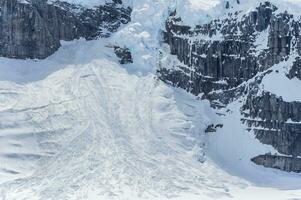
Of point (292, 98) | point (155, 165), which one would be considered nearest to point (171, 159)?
point (155, 165)

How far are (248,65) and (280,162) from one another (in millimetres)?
15587

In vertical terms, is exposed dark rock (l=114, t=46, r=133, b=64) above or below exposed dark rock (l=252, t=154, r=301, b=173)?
above

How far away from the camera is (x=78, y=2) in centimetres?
12262

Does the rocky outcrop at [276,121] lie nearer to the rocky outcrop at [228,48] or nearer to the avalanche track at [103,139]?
the rocky outcrop at [228,48]

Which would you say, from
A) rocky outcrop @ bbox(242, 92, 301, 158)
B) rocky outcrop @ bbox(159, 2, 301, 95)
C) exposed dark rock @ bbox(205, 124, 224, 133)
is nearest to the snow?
rocky outcrop @ bbox(242, 92, 301, 158)

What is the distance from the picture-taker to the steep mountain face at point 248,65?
111375 mm

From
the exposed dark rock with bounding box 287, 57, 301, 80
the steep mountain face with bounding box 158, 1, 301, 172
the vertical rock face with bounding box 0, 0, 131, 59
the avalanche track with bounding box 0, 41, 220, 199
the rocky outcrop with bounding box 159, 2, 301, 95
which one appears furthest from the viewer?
the vertical rock face with bounding box 0, 0, 131, 59

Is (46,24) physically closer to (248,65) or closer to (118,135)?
(118,135)

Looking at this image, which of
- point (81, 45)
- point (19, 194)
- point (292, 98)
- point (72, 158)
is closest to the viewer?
point (19, 194)

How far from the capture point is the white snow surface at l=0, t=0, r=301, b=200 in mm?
99812

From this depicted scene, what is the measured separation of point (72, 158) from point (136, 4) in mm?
32414

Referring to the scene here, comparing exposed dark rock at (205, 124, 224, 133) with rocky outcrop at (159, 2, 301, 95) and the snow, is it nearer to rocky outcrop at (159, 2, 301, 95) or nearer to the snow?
rocky outcrop at (159, 2, 301, 95)

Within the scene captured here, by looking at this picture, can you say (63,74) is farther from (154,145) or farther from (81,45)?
(154,145)

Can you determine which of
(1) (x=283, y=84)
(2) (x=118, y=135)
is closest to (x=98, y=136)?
(2) (x=118, y=135)
